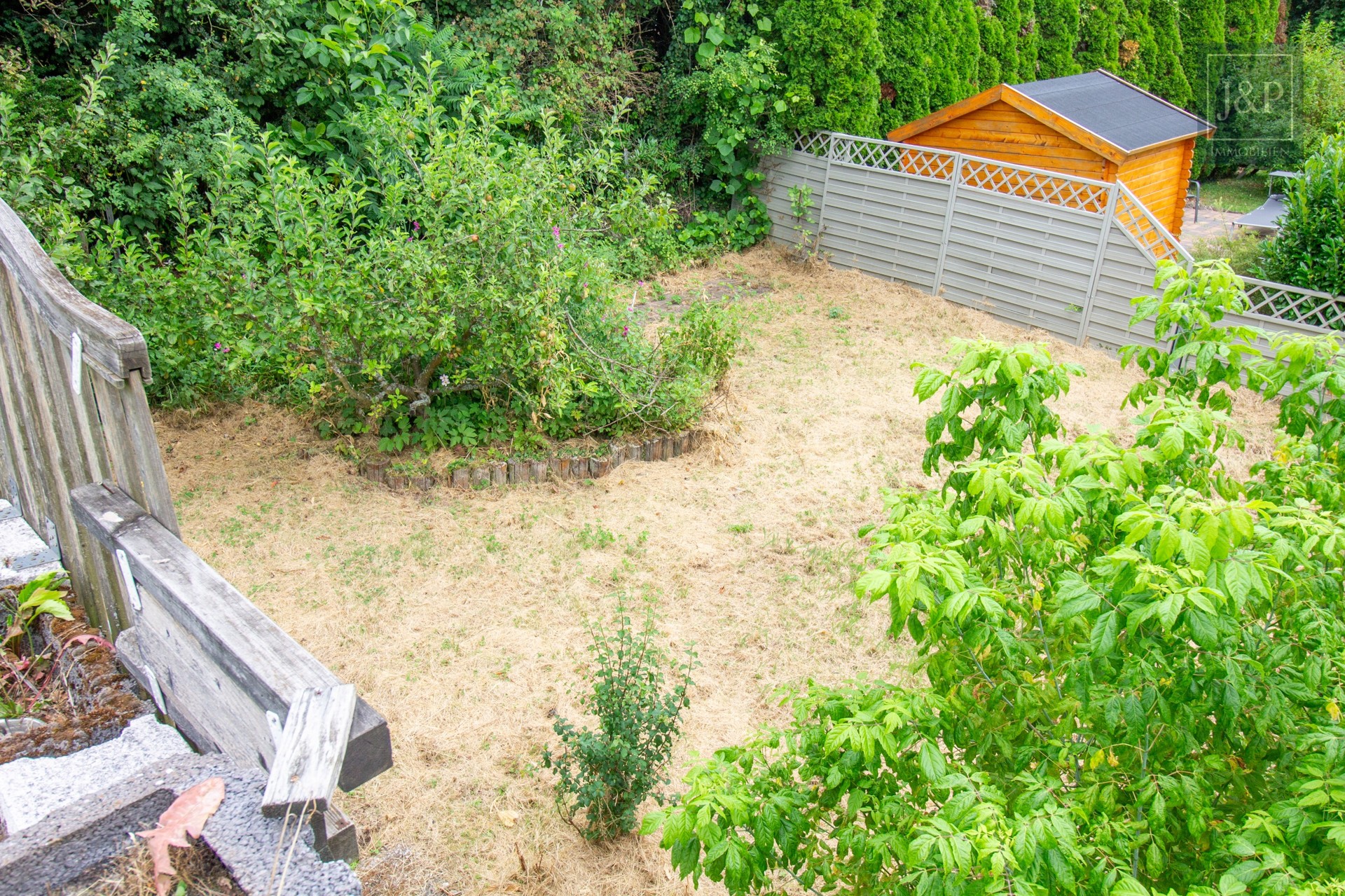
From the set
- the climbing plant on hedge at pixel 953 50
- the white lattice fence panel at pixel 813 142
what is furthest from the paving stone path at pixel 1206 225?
the white lattice fence panel at pixel 813 142

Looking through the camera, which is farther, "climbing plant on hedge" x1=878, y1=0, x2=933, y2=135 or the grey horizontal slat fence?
"climbing plant on hedge" x1=878, y1=0, x2=933, y2=135

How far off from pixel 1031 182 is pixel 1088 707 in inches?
381

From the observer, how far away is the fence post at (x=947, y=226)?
949cm

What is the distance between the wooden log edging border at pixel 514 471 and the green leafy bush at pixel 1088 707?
3.76 metres

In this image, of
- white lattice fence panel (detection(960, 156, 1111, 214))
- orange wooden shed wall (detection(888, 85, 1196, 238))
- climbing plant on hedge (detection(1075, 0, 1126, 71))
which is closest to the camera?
white lattice fence panel (detection(960, 156, 1111, 214))

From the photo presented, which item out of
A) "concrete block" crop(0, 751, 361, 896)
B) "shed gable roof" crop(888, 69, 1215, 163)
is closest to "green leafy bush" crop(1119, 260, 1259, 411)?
"concrete block" crop(0, 751, 361, 896)

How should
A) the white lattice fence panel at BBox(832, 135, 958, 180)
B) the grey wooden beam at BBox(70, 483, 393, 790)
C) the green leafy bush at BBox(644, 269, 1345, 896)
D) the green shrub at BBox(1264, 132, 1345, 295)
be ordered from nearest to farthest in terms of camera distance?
the green leafy bush at BBox(644, 269, 1345, 896)
the grey wooden beam at BBox(70, 483, 393, 790)
the green shrub at BBox(1264, 132, 1345, 295)
the white lattice fence panel at BBox(832, 135, 958, 180)

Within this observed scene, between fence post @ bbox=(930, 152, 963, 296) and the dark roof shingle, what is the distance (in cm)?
134

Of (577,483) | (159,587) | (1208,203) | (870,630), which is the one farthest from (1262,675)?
(1208,203)

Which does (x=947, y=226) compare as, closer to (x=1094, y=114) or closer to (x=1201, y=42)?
(x=1094, y=114)

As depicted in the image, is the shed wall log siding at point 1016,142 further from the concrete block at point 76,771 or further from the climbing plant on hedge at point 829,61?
the concrete block at point 76,771

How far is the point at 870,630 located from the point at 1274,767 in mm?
2764

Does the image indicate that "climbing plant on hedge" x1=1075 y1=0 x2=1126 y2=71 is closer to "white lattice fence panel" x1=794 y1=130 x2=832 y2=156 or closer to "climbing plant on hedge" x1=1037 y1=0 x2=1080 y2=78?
"climbing plant on hedge" x1=1037 y1=0 x2=1080 y2=78

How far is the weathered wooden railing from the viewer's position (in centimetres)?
205
